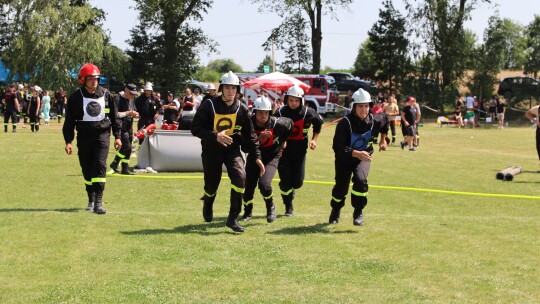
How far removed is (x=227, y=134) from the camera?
10336 millimetres

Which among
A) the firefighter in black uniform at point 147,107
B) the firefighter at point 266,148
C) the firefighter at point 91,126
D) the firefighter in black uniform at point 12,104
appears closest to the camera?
the firefighter at point 266,148

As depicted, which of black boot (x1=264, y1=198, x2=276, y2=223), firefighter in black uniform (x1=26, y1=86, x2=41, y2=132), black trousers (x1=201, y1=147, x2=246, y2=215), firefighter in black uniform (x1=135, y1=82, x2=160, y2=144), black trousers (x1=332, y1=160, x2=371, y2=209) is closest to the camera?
black trousers (x1=201, y1=147, x2=246, y2=215)

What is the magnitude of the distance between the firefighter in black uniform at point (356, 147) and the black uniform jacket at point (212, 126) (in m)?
1.19

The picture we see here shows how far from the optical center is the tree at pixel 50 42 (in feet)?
174

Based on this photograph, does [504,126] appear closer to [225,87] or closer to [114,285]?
[225,87]

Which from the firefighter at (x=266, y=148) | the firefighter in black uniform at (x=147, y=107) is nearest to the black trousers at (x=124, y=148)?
the firefighter in black uniform at (x=147, y=107)

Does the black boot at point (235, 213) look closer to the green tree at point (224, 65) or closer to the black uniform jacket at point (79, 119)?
the black uniform jacket at point (79, 119)

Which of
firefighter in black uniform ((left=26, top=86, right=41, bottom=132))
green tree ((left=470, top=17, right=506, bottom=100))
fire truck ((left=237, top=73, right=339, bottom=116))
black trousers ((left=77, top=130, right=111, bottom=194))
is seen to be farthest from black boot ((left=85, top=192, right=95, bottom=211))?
green tree ((left=470, top=17, right=506, bottom=100))

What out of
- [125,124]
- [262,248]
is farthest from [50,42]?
[262,248]

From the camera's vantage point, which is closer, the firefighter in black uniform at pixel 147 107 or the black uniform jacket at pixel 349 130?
the black uniform jacket at pixel 349 130

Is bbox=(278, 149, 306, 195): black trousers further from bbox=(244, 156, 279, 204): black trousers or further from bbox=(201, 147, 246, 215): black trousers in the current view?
bbox=(201, 147, 246, 215): black trousers

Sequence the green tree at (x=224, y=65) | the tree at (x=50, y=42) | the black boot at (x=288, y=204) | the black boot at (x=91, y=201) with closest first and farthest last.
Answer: the black boot at (x=288, y=204) < the black boot at (x=91, y=201) < the tree at (x=50, y=42) < the green tree at (x=224, y=65)

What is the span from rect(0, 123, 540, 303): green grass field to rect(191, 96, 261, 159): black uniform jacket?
1138 mm

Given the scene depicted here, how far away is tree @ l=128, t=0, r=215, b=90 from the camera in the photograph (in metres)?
59.8
